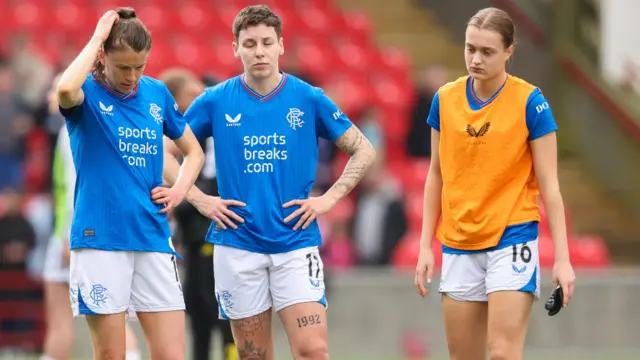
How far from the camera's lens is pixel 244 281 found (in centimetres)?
732

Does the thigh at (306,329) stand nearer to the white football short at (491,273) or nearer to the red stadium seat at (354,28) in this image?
the white football short at (491,273)

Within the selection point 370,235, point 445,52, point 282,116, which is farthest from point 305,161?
point 445,52

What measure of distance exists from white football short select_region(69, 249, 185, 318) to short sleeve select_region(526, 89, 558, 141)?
2039 mm

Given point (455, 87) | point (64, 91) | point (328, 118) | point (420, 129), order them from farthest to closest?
1. point (420, 129)
2. point (328, 118)
3. point (455, 87)
4. point (64, 91)

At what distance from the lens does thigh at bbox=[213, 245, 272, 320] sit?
7.31m

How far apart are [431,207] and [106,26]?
204 centimetres

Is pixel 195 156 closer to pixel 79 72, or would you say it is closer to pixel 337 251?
pixel 79 72

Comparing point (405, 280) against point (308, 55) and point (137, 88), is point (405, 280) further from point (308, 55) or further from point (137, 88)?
point (137, 88)

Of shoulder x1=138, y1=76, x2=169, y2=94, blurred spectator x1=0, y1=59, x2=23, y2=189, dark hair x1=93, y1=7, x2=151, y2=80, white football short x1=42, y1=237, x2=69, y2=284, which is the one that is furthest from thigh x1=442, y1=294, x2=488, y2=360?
blurred spectator x1=0, y1=59, x2=23, y2=189

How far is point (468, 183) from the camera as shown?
23.6 ft

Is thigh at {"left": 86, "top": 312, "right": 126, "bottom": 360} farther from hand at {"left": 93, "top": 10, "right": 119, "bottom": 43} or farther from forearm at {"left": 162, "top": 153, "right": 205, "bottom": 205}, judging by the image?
hand at {"left": 93, "top": 10, "right": 119, "bottom": 43}

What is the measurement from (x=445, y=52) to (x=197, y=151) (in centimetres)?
1471

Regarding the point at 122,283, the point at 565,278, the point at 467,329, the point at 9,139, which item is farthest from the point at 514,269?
the point at 9,139

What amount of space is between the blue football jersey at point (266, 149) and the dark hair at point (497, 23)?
0.97 metres
